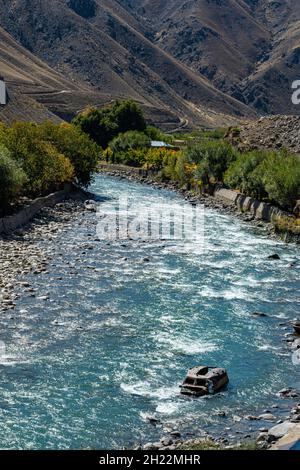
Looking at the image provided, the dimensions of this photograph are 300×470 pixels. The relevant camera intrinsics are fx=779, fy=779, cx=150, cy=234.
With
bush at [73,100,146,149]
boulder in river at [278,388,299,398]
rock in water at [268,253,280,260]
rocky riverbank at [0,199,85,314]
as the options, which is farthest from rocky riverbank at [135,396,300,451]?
bush at [73,100,146,149]

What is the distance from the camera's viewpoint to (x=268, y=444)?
26016 mm

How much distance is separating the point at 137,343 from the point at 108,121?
4790 inches

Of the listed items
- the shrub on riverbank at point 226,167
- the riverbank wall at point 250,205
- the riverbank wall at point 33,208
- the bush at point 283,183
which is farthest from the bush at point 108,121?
the bush at point 283,183

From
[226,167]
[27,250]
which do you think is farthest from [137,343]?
[226,167]

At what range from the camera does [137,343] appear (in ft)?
119

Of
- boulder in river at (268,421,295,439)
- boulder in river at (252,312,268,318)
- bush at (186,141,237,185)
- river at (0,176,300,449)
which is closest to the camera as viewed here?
boulder in river at (268,421,295,439)

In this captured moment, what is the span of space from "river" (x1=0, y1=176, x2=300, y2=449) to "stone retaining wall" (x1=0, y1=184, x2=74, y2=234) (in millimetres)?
4734

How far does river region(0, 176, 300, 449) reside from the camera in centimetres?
2773

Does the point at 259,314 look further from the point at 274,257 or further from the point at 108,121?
the point at 108,121

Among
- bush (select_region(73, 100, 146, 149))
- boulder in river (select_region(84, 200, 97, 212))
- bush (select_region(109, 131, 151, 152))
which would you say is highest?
bush (select_region(73, 100, 146, 149))

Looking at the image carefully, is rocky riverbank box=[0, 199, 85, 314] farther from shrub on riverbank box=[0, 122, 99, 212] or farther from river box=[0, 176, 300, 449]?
shrub on riverbank box=[0, 122, 99, 212]

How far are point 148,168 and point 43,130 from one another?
33.5 metres

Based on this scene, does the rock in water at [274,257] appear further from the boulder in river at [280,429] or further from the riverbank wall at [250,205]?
the boulder in river at [280,429]
